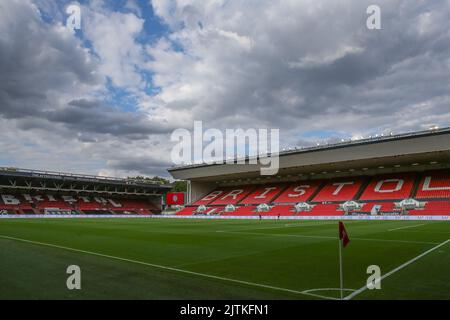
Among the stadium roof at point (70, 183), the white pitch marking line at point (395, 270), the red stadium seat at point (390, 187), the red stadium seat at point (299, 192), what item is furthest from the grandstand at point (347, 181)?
the white pitch marking line at point (395, 270)

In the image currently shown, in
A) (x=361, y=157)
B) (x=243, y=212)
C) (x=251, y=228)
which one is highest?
(x=361, y=157)

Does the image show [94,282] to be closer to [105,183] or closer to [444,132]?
[444,132]

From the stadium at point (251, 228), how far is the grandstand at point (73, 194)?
0.88 feet

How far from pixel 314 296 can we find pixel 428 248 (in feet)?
36.1

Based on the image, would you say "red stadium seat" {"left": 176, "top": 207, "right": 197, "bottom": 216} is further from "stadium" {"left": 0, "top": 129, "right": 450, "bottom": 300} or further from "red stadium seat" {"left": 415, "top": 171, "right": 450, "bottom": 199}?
"red stadium seat" {"left": 415, "top": 171, "right": 450, "bottom": 199}

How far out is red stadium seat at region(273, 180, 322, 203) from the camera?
64.8m

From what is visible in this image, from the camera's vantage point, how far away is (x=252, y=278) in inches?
378

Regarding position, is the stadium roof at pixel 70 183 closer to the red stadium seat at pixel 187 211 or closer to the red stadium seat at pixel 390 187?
the red stadium seat at pixel 187 211

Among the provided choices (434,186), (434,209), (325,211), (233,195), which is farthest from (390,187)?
(233,195)

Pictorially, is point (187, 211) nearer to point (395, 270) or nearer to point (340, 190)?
point (340, 190)

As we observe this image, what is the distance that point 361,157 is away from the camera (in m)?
55.6

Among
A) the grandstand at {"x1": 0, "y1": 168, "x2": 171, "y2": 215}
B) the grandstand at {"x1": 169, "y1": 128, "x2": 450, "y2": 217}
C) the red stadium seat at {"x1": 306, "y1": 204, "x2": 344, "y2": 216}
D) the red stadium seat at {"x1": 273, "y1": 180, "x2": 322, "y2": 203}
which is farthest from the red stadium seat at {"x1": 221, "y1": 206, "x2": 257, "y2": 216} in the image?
the grandstand at {"x1": 0, "y1": 168, "x2": 171, "y2": 215}

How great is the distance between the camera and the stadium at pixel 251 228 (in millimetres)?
8875

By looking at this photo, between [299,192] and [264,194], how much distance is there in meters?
7.68
